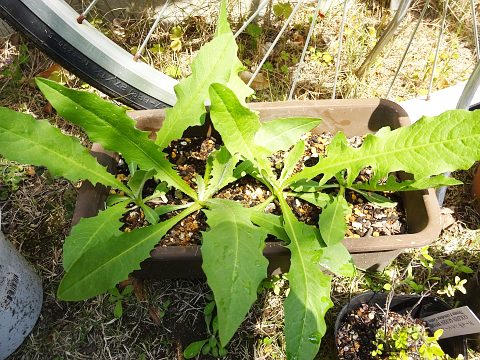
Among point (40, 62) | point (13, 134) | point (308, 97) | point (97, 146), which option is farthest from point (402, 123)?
point (40, 62)

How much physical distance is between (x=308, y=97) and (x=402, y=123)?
745 millimetres

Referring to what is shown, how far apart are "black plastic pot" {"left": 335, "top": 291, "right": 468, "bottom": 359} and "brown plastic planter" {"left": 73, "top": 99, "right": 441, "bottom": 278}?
111mm

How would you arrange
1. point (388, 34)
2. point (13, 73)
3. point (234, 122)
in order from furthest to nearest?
point (13, 73) → point (388, 34) → point (234, 122)

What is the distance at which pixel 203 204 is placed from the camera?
1.16 m

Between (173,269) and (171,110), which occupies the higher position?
(171,110)

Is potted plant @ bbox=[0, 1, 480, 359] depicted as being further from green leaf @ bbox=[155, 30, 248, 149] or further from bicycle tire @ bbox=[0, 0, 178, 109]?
bicycle tire @ bbox=[0, 0, 178, 109]

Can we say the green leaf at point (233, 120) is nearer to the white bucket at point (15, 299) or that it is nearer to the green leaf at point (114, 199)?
the green leaf at point (114, 199)

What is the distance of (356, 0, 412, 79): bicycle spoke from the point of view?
1317 mm

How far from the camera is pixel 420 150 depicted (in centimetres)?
99

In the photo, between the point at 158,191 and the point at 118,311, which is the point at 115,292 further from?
the point at 158,191

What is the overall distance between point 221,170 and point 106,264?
435 millimetres

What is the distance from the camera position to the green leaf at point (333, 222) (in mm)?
970

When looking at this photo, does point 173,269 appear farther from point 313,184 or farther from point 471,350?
point 471,350

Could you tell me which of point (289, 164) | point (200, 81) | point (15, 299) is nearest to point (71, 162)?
point (200, 81)
